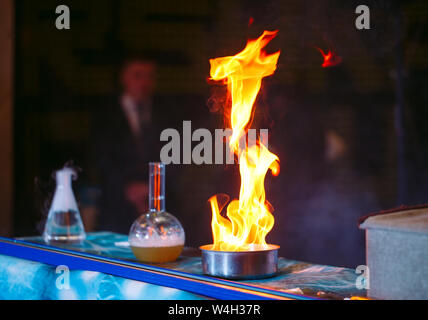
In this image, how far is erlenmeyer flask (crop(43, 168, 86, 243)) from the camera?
2.14 metres

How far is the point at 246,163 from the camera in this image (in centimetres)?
162

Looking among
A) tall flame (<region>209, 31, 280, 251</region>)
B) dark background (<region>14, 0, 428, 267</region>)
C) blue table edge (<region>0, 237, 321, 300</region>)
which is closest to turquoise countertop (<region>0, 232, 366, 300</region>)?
blue table edge (<region>0, 237, 321, 300</region>)

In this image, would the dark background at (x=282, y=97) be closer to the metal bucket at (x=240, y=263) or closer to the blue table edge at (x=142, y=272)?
the blue table edge at (x=142, y=272)

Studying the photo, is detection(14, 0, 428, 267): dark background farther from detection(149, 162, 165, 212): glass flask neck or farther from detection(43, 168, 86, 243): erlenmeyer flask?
detection(149, 162, 165, 212): glass flask neck

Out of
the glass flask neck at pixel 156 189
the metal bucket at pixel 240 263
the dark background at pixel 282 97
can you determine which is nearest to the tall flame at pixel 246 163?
the metal bucket at pixel 240 263

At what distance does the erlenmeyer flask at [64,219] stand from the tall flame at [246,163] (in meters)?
0.71

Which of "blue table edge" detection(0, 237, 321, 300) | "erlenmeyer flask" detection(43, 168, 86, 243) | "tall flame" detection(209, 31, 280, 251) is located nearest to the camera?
"blue table edge" detection(0, 237, 321, 300)

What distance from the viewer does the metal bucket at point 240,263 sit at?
1400 millimetres

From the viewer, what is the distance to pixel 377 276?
116 cm

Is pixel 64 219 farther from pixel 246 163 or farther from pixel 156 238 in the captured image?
pixel 246 163

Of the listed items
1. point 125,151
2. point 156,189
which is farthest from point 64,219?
point 125,151

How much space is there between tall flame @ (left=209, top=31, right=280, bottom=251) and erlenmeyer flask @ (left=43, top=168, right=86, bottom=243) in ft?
2.33

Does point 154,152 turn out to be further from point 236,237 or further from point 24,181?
point 236,237

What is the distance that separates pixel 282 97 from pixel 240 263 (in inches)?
109
